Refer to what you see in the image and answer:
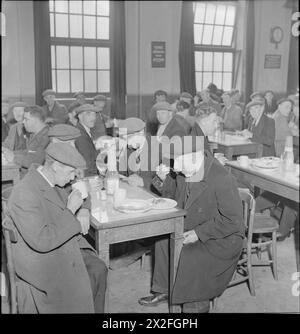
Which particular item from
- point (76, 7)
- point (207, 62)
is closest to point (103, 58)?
point (76, 7)

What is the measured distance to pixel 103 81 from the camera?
4.12m

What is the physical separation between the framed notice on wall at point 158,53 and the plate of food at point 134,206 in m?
2.38

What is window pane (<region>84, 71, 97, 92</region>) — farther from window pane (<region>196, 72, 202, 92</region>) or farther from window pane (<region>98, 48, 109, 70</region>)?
window pane (<region>196, 72, 202, 92</region>)

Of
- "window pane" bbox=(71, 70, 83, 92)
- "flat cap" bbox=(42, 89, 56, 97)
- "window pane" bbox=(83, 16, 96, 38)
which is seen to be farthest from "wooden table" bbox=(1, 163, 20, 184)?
"window pane" bbox=(83, 16, 96, 38)

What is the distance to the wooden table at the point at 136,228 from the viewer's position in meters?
2.05

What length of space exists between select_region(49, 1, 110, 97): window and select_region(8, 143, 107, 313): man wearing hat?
201 cm

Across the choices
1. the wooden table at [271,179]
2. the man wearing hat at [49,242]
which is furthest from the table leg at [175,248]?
the wooden table at [271,179]

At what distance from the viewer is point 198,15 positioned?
3627 millimetres

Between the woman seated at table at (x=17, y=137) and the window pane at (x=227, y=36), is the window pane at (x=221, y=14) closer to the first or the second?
the window pane at (x=227, y=36)

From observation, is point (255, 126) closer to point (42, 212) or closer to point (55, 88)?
point (55, 88)

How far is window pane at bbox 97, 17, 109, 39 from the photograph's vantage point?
3.88 m

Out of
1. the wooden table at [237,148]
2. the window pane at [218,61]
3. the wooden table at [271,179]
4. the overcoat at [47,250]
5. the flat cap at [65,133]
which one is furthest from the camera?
the wooden table at [237,148]
